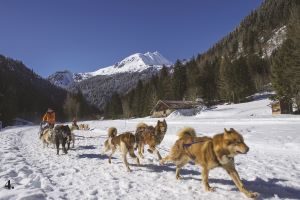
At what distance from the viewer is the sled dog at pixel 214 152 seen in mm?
5699

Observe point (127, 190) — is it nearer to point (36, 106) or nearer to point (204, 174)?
point (204, 174)

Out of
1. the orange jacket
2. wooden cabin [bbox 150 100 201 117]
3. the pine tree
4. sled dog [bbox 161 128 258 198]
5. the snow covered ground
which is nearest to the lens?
sled dog [bbox 161 128 258 198]

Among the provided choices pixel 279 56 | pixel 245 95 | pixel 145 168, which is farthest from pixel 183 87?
pixel 145 168

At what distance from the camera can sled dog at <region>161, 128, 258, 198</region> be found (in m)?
5.70

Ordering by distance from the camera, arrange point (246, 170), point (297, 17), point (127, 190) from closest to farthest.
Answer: point (127, 190)
point (246, 170)
point (297, 17)

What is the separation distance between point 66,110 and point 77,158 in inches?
4842

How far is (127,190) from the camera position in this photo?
23.4 ft

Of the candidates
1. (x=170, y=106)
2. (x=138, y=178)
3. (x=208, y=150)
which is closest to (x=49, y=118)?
(x=138, y=178)

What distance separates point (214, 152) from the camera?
616 cm

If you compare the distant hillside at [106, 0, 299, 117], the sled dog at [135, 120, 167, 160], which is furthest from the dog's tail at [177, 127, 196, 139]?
the distant hillside at [106, 0, 299, 117]

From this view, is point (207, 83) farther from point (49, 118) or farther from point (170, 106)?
point (49, 118)

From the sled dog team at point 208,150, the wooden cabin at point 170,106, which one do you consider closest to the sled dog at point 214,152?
the sled dog team at point 208,150

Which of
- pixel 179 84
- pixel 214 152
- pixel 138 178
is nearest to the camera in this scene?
pixel 214 152

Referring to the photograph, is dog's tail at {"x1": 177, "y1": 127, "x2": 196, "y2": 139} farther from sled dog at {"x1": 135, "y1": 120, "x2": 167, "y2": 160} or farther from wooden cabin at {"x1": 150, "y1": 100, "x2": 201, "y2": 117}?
wooden cabin at {"x1": 150, "y1": 100, "x2": 201, "y2": 117}
